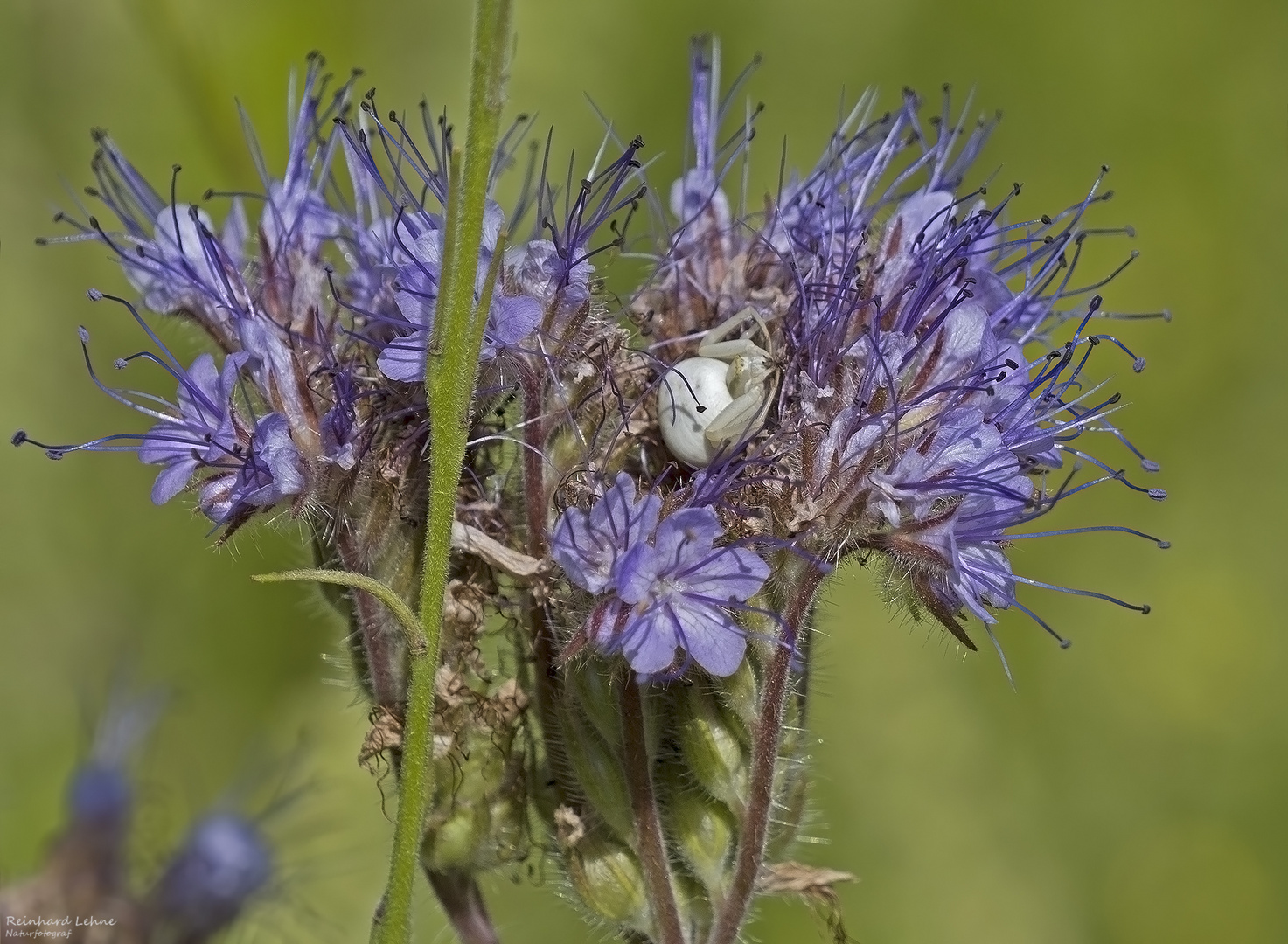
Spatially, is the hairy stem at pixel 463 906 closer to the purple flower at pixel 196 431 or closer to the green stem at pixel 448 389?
the green stem at pixel 448 389

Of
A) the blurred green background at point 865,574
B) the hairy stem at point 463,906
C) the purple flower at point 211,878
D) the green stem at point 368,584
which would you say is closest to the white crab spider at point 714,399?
the green stem at point 368,584

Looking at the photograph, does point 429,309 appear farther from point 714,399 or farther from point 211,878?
point 211,878

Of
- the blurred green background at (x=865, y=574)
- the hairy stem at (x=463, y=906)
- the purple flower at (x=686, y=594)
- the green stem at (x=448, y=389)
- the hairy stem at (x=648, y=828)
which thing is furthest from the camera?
the blurred green background at (x=865, y=574)

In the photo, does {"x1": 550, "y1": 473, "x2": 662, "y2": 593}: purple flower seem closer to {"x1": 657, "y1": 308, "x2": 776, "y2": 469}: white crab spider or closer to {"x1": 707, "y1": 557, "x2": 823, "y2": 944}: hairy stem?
{"x1": 657, "y1": 308, "x2": 776, "y2": 469}: white crab spider

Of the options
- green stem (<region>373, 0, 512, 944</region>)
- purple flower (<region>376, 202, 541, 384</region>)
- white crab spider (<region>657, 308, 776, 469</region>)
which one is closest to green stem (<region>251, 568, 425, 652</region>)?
green stem (<region>373, 0, 512, 944</region>)

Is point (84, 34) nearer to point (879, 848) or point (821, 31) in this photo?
point (821, 31)
